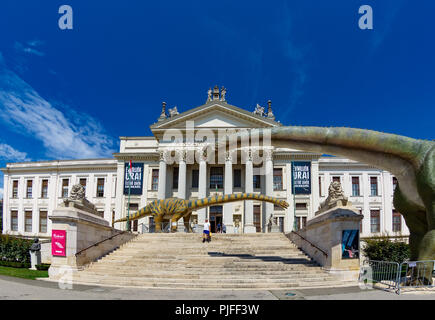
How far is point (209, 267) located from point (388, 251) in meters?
13.7

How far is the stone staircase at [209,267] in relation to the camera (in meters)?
11.5

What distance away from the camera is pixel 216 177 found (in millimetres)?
41656

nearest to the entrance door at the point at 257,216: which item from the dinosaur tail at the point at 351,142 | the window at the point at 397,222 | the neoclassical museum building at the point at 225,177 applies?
the neoclassical museum building at the point at 225,177

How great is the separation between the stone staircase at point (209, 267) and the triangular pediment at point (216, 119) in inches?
871

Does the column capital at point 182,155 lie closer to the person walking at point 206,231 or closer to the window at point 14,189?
the person walking at point 206,231

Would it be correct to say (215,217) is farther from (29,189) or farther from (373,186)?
(29,189)

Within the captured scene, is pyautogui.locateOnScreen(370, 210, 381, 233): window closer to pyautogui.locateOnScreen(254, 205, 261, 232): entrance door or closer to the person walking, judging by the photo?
pyautogui.locateOnScreen(254, 205, 261, 232): entrance door

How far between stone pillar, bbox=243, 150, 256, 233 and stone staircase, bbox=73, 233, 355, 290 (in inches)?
629

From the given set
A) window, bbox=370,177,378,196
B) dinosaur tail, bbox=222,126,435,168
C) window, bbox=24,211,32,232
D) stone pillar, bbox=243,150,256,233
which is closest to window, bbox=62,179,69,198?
window, bbox=24,211,32,232

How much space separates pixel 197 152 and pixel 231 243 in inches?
851

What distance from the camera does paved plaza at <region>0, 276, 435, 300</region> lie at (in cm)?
852

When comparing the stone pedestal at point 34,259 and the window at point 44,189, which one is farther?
the window at point 44,189

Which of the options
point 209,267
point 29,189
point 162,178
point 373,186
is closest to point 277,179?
point 373,186

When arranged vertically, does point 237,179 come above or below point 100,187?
above
